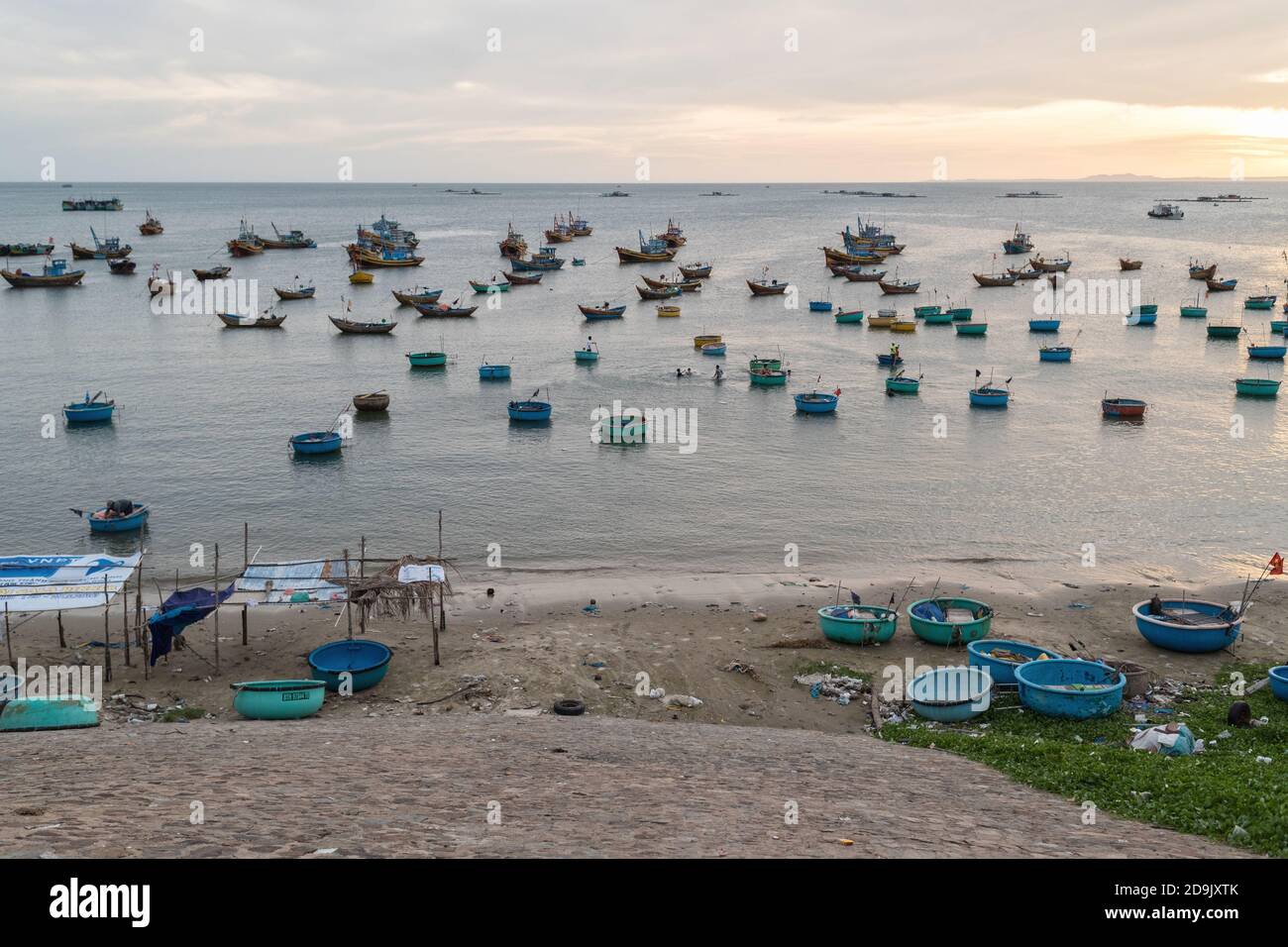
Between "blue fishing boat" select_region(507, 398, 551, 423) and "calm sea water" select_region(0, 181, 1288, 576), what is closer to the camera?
"calm sea water" select_region(0, 181, 1288, 576)

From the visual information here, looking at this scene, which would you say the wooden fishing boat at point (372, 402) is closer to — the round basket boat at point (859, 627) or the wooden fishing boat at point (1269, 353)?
the round basket boat at point (859, 627)

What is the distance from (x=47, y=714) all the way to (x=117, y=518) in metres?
16.9

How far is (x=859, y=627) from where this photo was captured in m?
23.5

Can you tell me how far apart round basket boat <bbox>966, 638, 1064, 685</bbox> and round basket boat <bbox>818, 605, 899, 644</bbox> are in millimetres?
1911

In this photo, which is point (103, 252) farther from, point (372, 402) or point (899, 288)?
point (899, 288)

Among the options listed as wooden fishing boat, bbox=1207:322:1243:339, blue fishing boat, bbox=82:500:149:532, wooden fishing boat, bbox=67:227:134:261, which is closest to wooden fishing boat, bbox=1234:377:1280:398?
wooden fishing boat, bbox=1207:322:1243:339

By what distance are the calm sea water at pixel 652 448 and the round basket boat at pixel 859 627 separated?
23.2 ft

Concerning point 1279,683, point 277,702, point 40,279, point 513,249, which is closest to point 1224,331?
point 1279,683

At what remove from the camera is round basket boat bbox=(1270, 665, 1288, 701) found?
60.9 ft

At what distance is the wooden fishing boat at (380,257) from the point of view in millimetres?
113562

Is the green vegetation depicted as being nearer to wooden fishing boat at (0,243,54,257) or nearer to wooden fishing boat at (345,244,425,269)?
wooden fishing boat at (345,244,425,269)

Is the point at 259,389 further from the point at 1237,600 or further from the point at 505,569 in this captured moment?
the point at 1237,600
